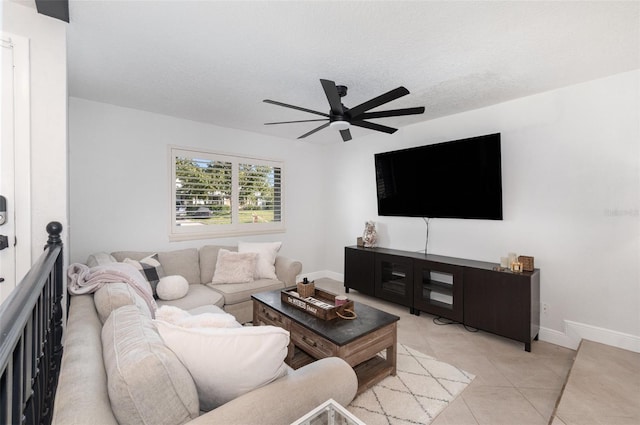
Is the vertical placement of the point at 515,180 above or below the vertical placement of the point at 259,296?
above

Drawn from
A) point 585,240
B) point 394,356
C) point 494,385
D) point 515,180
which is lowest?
point 494,385

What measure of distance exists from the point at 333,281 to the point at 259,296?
260 cm

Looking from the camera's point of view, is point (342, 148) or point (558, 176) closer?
point (558, 176)

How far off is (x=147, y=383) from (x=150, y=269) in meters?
2.44

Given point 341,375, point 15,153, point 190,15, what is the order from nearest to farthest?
point 341,375, point 15,153, point 190,15

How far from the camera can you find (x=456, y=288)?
3.29m

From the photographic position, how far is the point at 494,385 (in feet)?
7.48

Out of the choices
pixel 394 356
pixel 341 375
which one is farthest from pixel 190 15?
pixel 394 356

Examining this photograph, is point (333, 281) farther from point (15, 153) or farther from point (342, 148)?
point (15, 153)

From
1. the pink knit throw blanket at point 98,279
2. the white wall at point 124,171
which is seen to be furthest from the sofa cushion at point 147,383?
the white wall at point 124,171

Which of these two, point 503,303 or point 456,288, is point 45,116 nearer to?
point 456,288

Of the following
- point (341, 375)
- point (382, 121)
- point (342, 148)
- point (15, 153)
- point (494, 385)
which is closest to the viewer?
point (341, 375)

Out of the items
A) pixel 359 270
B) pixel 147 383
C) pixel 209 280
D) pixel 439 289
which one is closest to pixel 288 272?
pixel 209 280

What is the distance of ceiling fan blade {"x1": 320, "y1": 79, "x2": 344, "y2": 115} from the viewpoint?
79.8 inches
